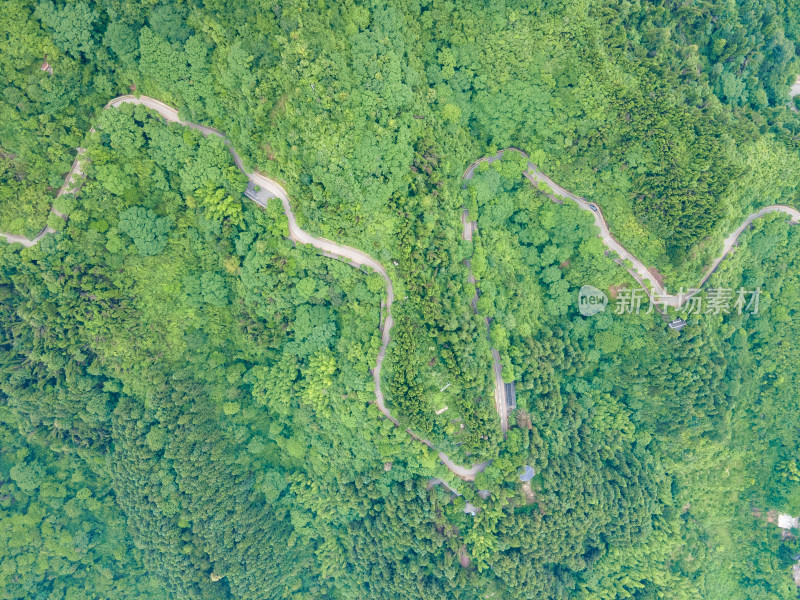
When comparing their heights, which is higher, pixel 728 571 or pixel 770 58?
pixel 770 58

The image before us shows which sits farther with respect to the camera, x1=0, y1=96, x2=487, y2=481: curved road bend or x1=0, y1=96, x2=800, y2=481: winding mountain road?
x1=0, y1=96, x2=800, y2=481: winding mountain road

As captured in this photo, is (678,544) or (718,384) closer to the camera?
(718,384)

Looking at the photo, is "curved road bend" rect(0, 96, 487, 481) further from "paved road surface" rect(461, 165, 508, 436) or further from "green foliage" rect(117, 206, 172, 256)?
"paved road surface" rect(461, 165, 508, 436)

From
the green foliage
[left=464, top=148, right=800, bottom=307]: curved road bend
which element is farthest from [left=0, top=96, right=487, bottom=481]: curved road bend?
[left=464, top=148, right=800, bottom=307]: curved road bend

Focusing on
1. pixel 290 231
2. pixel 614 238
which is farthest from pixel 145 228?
pixel 614 238

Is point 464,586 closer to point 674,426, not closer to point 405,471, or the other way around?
point 405,471

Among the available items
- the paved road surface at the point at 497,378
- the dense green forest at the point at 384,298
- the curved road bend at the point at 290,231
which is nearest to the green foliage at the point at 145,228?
the dense green forest at the point at 384,298

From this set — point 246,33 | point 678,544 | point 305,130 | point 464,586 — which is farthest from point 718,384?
point 246,33
